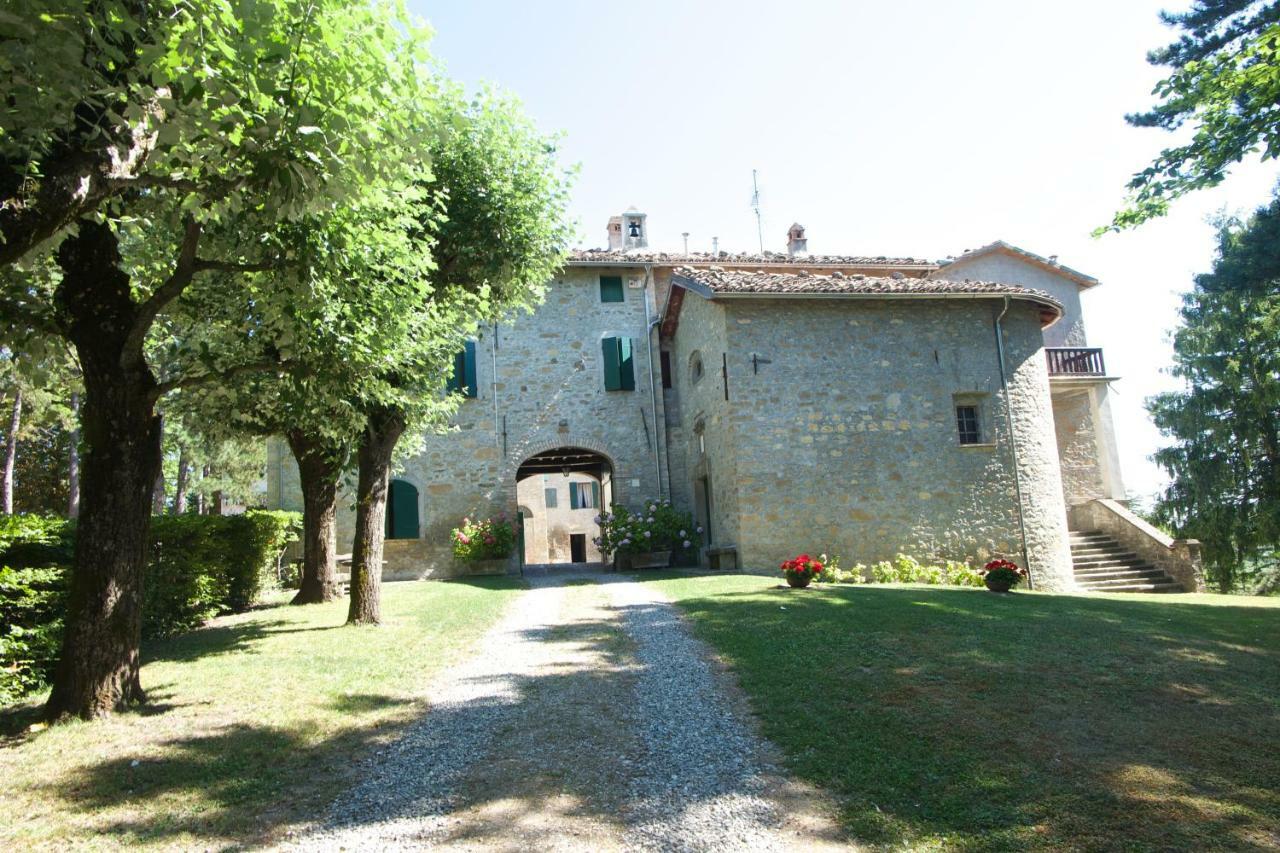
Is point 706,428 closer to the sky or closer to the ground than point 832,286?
closer to the ground

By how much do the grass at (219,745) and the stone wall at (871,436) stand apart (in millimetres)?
8019

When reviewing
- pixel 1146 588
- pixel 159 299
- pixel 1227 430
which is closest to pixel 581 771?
pixel 159 299

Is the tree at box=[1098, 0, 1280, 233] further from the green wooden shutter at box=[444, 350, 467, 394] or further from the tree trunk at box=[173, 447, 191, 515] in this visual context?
the tree trunk at box=[173, 447, 191, 515]

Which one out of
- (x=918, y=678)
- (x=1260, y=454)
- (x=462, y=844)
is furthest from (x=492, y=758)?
(x=1260, y=454)

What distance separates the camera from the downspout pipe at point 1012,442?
15.3 meters

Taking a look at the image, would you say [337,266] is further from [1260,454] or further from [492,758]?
[1260,454]

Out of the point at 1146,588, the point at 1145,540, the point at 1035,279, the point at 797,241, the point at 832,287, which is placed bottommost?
the point at 1146,588

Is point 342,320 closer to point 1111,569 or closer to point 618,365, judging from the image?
point 618,365

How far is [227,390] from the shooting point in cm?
708

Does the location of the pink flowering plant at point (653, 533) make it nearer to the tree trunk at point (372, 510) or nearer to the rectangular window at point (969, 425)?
the rectangular window at point (969, 425)

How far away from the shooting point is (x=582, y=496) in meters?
37.5

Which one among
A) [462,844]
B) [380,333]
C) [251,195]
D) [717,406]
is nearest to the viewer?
[462,844]

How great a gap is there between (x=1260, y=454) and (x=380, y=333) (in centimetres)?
2277

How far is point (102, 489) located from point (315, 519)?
7.07 m
